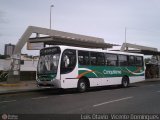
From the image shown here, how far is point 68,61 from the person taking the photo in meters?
17.3

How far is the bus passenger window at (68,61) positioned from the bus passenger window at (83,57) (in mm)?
647

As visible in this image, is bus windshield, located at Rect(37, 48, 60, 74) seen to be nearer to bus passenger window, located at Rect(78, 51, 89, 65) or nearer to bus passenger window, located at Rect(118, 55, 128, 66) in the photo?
bus passenger window, located at Rect(78, 51, 89, 65)

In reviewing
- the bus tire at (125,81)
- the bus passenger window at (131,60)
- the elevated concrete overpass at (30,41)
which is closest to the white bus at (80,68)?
the bus tire at (125,81)

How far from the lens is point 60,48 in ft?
55.8

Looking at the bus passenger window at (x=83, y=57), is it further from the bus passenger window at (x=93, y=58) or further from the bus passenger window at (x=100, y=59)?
the bus passenger window at (x=100, y=59)

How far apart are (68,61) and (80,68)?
1.31 metres

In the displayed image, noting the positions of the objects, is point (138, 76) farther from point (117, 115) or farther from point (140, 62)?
point (117, 115)

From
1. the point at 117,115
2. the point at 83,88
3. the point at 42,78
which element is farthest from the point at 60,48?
the point at 117,115

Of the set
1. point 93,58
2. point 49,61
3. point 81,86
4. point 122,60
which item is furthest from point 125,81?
point 49,61

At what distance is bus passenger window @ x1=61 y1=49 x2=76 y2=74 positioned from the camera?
55.4ft

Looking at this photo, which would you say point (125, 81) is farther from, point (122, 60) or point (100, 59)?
point (100, 59)

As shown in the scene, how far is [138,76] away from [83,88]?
843 centimetres

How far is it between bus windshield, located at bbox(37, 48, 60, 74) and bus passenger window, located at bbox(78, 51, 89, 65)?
1.93 meters

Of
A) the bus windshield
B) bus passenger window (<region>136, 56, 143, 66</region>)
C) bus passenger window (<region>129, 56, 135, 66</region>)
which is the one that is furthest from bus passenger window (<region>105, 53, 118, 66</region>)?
the bus windshield
